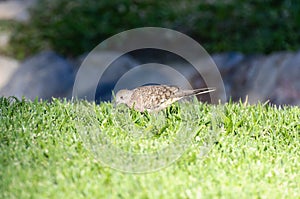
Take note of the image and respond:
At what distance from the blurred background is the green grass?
2510 mm

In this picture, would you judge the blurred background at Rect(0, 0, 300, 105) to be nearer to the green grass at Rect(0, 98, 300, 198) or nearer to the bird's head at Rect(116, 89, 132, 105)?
the bird's head at Rect(116, 89, 132, 105)

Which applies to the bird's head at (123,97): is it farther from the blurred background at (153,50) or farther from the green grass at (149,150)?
the blurred background at (153,50)

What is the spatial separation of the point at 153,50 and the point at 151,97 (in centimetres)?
438

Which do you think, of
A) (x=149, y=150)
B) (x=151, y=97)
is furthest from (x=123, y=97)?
(x=149, y=150)

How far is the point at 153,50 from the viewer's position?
1018 cm

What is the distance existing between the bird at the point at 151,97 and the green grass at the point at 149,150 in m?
0.08

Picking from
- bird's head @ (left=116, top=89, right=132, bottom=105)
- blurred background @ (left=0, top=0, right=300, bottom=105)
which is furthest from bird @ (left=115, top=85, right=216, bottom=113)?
blurred background @ (left=0, top=0, right=300, bottom=105)

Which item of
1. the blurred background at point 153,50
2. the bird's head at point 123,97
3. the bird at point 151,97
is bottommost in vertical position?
the bird at point 151,97

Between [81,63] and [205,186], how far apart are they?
565 cm

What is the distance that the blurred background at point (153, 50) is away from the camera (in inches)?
347

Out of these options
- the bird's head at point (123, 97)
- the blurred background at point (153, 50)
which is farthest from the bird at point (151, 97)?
the blurred background at point (153, 50)

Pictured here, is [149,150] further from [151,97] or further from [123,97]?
[123,97]

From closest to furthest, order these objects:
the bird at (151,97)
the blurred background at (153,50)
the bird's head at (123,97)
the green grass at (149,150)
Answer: the green grass at (149,150) → the bird at (151,97) → the bird's head at (123,97) → the blurred background at (153,50)

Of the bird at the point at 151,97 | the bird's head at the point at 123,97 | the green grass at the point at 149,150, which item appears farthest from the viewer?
the bird's head at the point at 123,97
